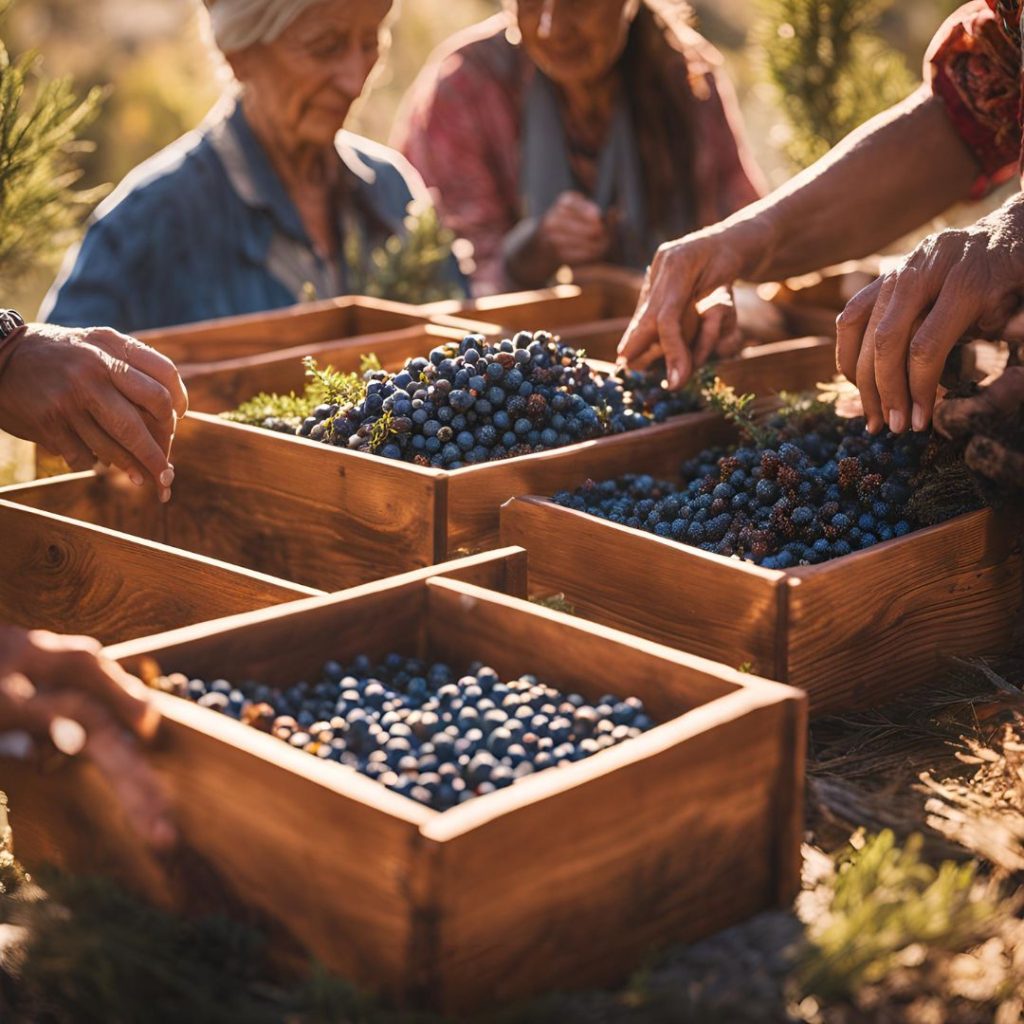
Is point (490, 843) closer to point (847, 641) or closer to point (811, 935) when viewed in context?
point (811, 935)

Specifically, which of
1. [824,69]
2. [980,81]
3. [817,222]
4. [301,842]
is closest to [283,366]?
[817,222]

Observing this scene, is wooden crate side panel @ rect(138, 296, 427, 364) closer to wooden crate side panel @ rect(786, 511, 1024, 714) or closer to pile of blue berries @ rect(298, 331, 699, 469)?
pile of blue berries @ rect(298, 331, 699, 469)

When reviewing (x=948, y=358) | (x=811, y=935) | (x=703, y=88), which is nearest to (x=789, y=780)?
(x=811, y=935)

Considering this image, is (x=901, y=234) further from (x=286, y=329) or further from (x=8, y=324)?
(x=8, y=324)

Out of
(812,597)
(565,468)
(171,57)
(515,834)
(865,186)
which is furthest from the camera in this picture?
(171,57)

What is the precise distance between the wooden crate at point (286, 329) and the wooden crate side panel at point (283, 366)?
43mm

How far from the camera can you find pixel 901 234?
2.82 metres

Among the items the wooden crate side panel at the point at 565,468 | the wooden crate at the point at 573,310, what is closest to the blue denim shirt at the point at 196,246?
the wooden crate at the point at 573,310

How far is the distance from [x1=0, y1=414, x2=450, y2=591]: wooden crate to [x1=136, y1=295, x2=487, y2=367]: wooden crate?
568 millimetres

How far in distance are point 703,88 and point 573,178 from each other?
0.53 m

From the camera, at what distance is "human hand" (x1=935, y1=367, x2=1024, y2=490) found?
1776 mm

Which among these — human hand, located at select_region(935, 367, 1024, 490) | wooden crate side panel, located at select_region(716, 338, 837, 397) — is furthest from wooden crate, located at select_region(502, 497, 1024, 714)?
wooden crate side panel, located at select_region(716, 338, 837, 397)

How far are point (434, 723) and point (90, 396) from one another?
0.81 m

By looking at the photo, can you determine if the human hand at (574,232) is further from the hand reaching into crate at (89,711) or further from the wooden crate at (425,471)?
the hand reaching into crate at (89,711)
